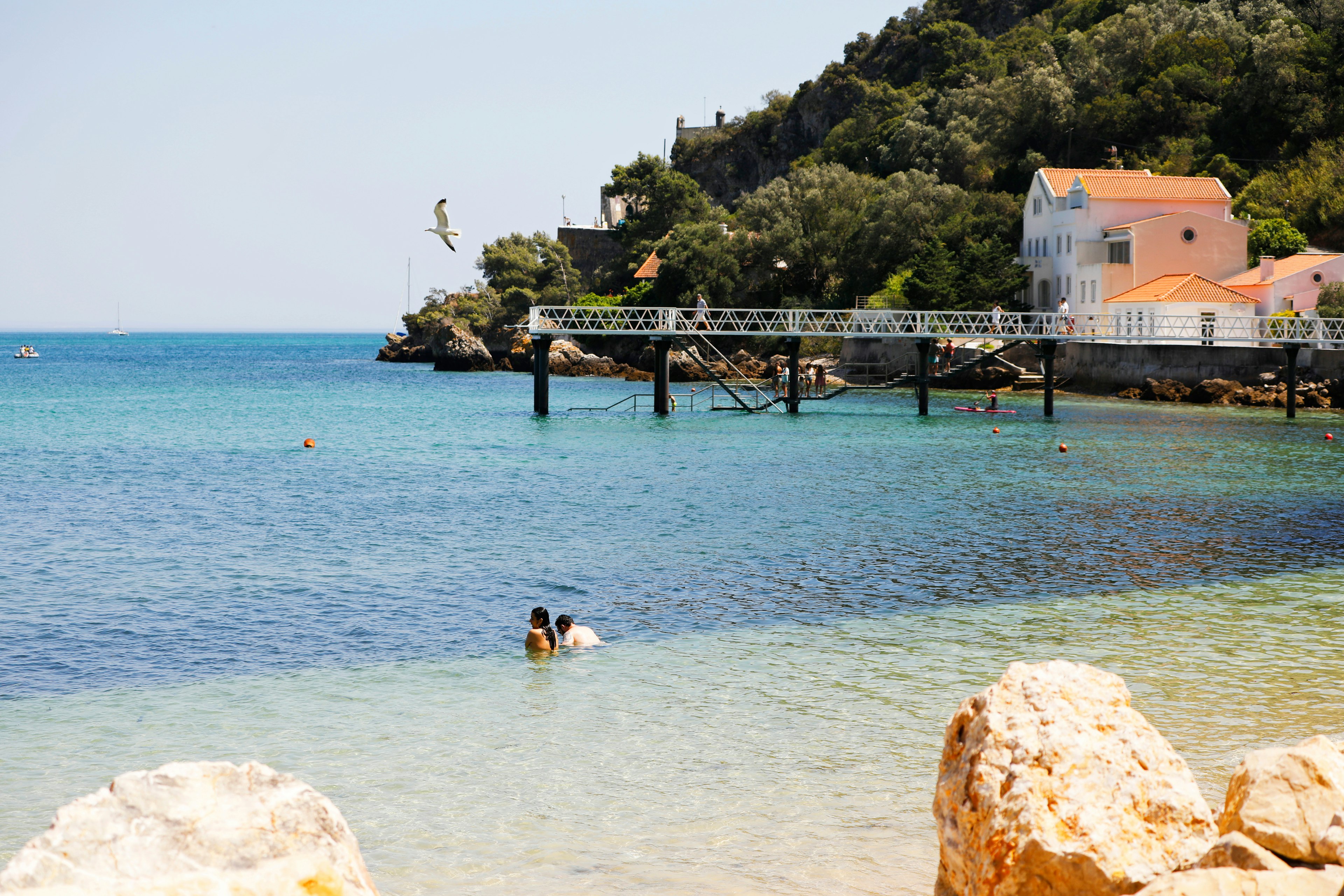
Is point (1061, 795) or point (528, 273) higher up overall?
point (528, 273)

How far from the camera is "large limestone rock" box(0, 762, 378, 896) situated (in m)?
3.91

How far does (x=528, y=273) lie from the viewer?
390 feet

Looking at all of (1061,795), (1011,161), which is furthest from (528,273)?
(1061,795)

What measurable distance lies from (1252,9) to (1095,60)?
11.0 m

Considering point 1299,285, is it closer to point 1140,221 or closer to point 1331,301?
point 1331,301

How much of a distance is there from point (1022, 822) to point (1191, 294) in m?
58.0

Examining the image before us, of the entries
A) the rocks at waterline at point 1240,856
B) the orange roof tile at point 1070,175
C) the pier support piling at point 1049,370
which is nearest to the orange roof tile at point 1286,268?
the orange roof tile at point 1070,175

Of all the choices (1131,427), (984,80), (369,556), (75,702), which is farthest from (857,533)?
(984,80)

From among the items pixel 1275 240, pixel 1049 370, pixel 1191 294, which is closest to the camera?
pixel 1049 370

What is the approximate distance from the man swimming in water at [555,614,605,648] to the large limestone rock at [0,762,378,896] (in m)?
9.96

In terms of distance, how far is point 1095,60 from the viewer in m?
83.4

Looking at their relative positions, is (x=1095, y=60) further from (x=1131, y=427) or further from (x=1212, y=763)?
(x=1212, y=763)

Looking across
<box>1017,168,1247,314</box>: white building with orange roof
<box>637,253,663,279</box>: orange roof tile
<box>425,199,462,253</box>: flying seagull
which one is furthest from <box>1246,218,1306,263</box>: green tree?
<box>425,199,462,253</box>: flying seagull

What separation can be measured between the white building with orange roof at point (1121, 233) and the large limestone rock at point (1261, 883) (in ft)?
204
